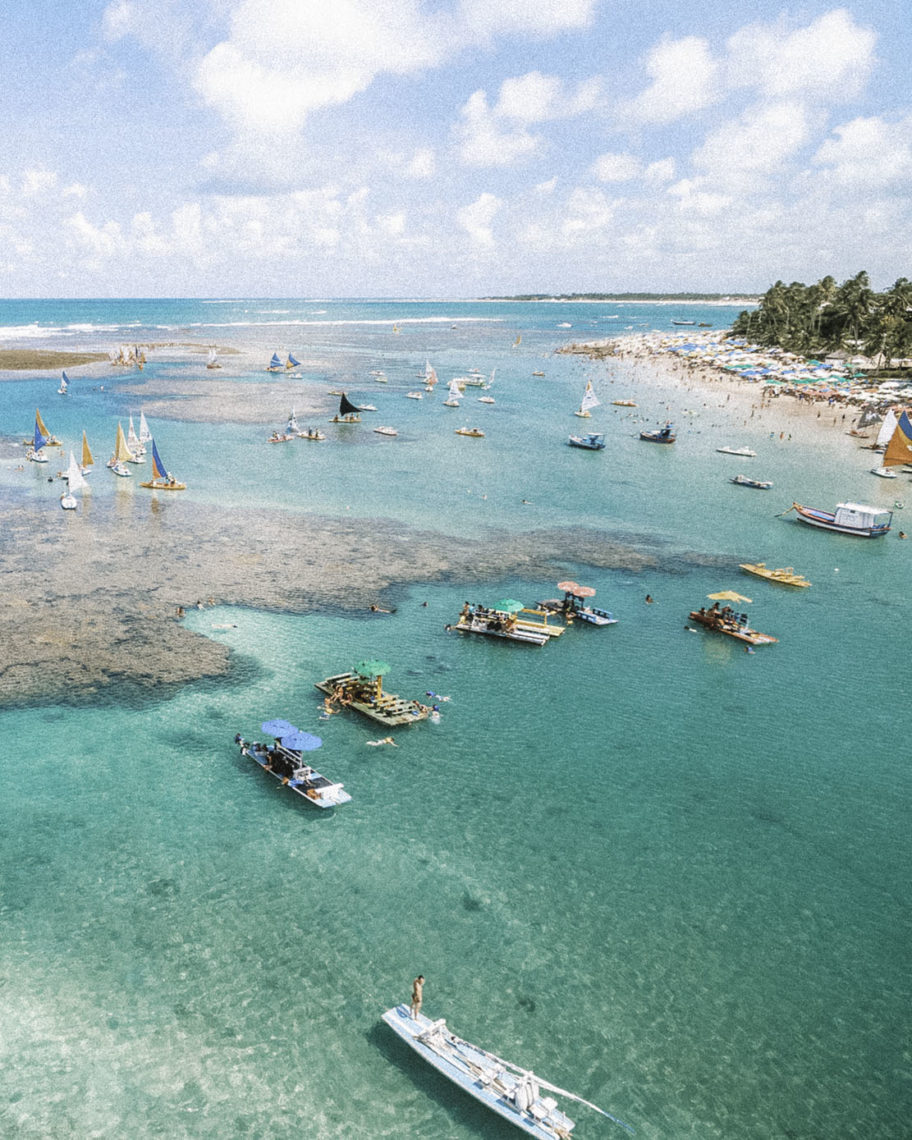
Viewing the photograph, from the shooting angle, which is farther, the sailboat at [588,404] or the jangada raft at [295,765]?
the sailboat at [588,404]

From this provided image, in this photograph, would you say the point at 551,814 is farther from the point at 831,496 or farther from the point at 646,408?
the point at 646,408

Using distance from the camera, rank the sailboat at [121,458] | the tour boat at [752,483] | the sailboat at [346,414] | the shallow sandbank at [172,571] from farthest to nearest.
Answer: the sailboat at [346,414]
the tour boat at [752,483]
the sailboat at [121,458]
the shallow sandbank at [172,571]

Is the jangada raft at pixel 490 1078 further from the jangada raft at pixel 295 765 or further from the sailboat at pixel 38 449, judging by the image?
the sailboat at pixel 38 449

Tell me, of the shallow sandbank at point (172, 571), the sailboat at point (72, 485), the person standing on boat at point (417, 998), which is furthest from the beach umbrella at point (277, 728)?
the sailboat at point (72, 485)

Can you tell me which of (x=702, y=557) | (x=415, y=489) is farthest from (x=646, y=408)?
(x=702, y=557)

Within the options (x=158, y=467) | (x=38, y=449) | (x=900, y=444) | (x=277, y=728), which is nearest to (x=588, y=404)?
(x=900, y=444)

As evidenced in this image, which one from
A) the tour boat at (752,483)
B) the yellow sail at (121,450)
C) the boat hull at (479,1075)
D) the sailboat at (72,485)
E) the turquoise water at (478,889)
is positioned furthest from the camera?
the tour boat at (752,483)

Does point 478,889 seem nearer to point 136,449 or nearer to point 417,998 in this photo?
point 417,998
